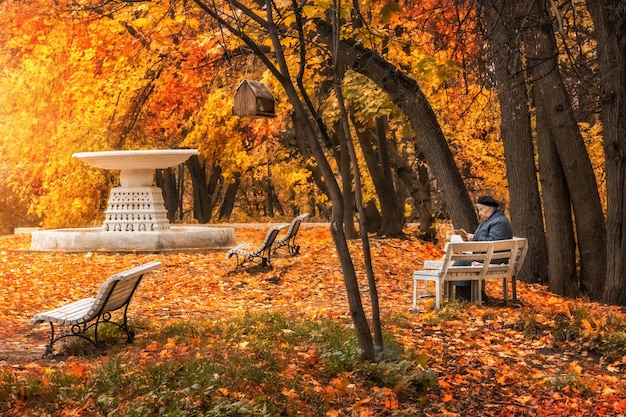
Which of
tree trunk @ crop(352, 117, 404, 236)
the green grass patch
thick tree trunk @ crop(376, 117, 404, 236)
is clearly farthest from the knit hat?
thick tree trunk @ crop(376, 117, 404, 236)

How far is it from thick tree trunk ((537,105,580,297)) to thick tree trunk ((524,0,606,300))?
18 cm

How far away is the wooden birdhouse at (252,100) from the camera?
9.31 m

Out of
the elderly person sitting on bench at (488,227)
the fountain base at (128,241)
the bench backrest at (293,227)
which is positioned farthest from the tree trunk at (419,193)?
→ the elderly person sitting on bench at (488,227)

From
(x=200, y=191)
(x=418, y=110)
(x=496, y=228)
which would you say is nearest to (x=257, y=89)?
(x=496, y=228)

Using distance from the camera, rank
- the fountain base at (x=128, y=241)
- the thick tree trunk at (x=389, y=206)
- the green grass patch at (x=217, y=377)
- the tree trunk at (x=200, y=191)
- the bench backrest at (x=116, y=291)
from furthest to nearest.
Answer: the tree trunk at (x=200, y=191) < the thick tree trunk at (x=389, y=206) < the fountain base at (x=128, y=241) < the bench backrest at (x=116, y=291) < the green grass patch at (x=217, y=377)

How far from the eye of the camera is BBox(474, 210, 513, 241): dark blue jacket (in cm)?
1155

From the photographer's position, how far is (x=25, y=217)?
A: 3659 cm

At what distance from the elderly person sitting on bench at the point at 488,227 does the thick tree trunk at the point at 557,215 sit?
258cm

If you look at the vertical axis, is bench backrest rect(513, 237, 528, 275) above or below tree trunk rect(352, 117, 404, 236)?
below

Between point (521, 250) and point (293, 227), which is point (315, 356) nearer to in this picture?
point (521, 250)

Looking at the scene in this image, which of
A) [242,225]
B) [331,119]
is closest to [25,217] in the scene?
[242,225]

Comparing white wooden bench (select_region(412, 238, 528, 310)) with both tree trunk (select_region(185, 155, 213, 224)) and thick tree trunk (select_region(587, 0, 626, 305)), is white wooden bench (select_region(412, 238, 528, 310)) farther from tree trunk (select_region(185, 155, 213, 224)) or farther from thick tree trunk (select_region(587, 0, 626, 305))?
tree trunk (select_region(185, 155, 213, 224))

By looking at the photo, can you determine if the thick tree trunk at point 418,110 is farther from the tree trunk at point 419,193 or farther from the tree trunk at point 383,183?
the tree trunk at point 419,193

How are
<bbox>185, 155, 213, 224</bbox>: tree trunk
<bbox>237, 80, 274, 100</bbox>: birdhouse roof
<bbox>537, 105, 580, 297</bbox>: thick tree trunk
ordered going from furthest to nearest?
<bbox>185, 155, 213, 224</bbox>: tree trunk
<bbox>537, 105, 580, 297</bbox>: thick tree trunk
<bbox>237, 80, 274, 100</bbox>: birdhouse roof
